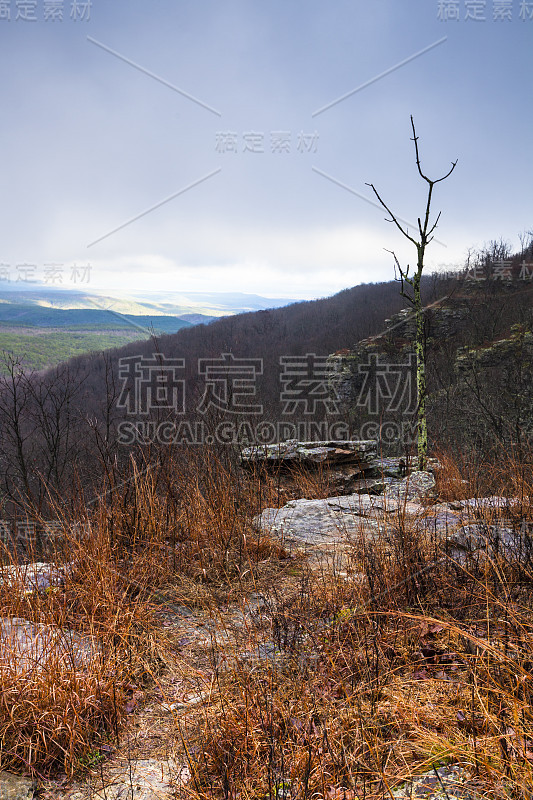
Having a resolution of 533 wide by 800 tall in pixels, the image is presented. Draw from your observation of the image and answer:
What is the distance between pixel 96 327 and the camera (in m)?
115

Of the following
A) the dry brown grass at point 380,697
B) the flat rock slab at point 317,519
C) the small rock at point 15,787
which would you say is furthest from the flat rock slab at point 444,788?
the flat rock slab at point 317,519

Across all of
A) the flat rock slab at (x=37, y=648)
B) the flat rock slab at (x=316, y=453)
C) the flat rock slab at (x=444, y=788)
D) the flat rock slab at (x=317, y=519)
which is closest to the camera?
the flat rock slab at (x=444, y=788)

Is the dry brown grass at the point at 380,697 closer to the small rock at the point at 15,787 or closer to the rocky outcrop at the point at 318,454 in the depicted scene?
the small rock at the point at 15,787

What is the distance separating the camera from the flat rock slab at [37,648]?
5.61 ft

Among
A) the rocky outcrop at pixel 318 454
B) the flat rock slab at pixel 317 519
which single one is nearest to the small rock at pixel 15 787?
the flat rock slab at pixel 317 519

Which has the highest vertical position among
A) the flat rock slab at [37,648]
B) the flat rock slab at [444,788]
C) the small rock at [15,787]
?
the flat rock slab at [444,788]

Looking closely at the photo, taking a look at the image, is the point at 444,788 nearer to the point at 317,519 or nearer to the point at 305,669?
the point at 305,669

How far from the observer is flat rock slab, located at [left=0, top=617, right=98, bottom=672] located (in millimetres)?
1709

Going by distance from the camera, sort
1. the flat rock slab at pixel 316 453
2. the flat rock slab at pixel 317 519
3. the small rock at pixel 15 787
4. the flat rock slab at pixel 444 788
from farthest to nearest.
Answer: the flat rock slab at pixel 316 453, the flat rock slab at pixel 317 519, the small rock at pixel 15 787, the flat rock slab at pixel 444 788

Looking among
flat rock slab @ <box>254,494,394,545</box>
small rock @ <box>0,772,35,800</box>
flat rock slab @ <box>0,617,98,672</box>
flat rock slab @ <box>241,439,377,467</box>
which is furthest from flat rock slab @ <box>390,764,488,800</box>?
flat rock slab @ <box>241,439,377,467</box>

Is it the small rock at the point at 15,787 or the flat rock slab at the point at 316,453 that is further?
the flat rock slab at the point at 316,453

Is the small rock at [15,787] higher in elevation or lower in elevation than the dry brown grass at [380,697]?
lower

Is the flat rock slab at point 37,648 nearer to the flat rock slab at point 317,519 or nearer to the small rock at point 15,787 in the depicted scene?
the small rock at point 15,787

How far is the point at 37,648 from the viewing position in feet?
5.74
